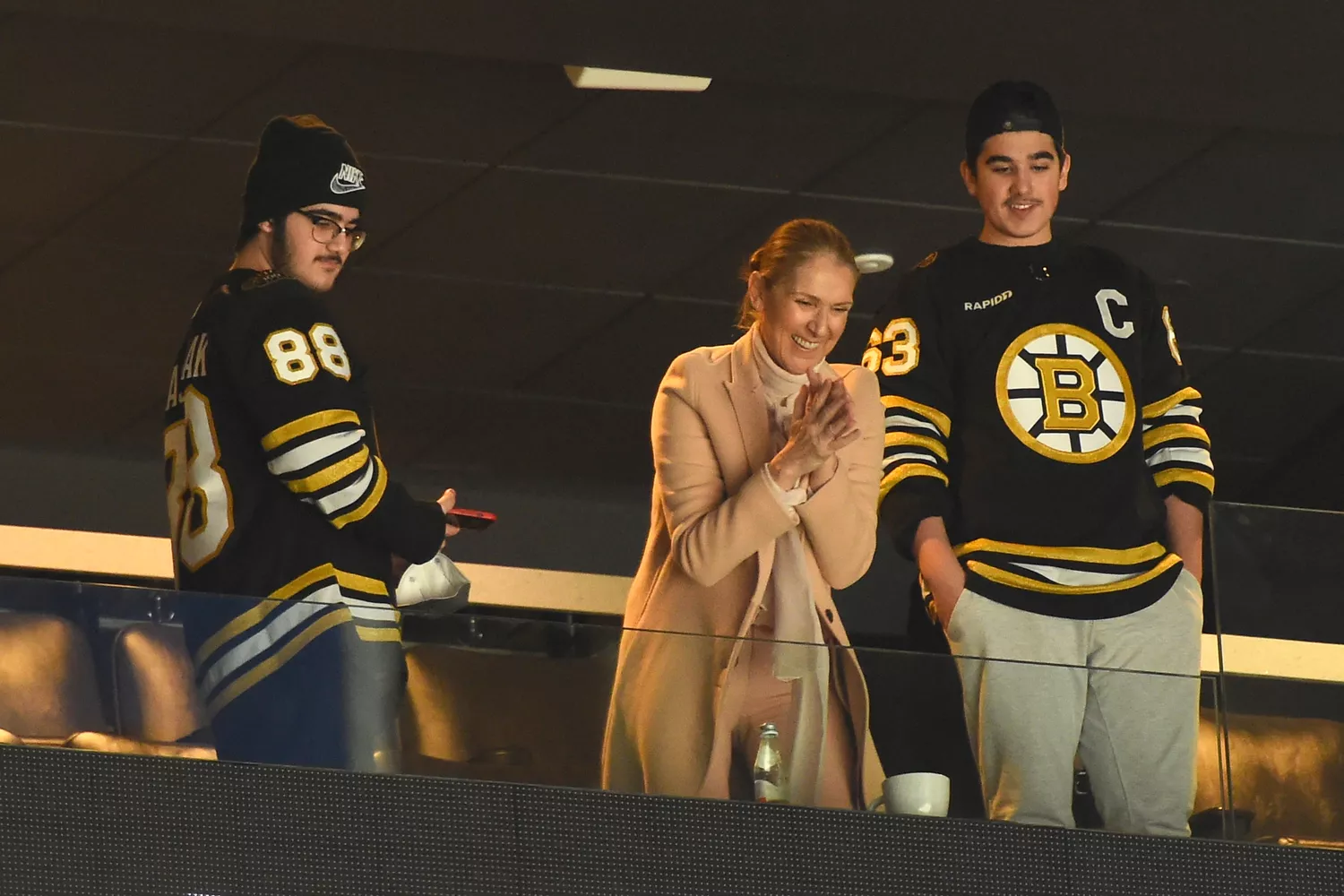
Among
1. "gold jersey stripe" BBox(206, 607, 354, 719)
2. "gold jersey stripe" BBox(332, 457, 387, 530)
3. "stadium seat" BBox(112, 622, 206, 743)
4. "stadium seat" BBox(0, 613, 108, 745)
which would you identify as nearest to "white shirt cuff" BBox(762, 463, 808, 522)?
"gold jersey stripe" BBox(332, 457, 387, 530)

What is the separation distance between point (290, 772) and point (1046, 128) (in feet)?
5.91

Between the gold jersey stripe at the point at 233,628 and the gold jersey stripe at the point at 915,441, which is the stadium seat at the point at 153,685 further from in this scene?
the gold jersey stripe at the point at 915,441

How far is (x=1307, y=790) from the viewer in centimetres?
394

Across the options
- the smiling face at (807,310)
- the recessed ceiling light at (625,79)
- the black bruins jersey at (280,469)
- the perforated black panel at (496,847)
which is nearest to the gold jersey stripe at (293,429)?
the black bruins jersey at (280,469)

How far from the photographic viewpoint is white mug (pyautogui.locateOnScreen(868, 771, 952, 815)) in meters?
3.75

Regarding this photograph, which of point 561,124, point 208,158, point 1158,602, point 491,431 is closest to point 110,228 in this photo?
point 208,158

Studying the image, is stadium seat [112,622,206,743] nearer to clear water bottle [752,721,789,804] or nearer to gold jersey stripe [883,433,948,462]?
clear water bottle [752,721,789,804]

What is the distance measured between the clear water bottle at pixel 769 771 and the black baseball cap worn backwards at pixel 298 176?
1074 mm

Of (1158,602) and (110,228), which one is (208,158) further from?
(1158,602)

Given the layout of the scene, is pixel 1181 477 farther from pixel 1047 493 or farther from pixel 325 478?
pixel 325 478

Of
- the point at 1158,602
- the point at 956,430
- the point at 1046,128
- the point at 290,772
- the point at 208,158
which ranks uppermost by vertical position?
the point at 208,158

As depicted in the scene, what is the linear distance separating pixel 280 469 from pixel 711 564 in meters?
0.70

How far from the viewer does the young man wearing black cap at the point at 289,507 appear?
3.44 metres

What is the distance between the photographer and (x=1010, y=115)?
169 inches
